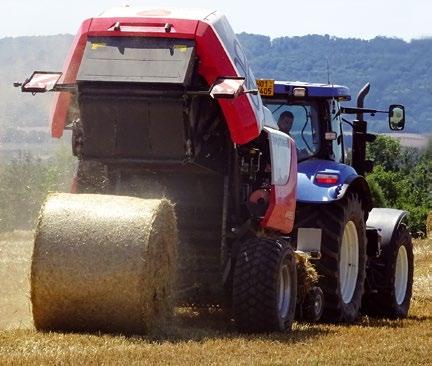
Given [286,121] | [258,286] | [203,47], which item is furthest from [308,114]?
[258,286]

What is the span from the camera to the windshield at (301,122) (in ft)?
47.5

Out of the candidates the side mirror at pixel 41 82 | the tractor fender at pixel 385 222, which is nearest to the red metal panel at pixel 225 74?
the side mirror at pixel 41 82

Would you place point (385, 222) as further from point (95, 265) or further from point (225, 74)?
point (95, 265)

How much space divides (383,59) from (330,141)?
5254 inches

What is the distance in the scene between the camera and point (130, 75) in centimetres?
1107

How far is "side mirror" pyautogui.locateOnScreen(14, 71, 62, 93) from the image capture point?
1164cm

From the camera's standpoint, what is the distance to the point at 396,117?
48.7 feet

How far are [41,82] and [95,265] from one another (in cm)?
243

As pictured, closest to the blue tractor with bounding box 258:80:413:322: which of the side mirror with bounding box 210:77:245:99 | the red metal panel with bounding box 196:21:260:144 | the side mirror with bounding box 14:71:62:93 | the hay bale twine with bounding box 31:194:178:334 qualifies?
the red metal panel with bounding box 196:21:260:144

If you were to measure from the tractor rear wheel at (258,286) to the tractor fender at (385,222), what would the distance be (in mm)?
4449

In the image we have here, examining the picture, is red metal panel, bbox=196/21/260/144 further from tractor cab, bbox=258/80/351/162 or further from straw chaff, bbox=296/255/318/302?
tractor cab, bbox=258/80/351/162

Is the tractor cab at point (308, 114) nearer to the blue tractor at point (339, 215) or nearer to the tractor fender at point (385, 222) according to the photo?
the blue tractor at point (339, 215)

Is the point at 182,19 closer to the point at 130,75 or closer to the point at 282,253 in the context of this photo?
the point at 130,75

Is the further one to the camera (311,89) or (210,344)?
(311,89)
